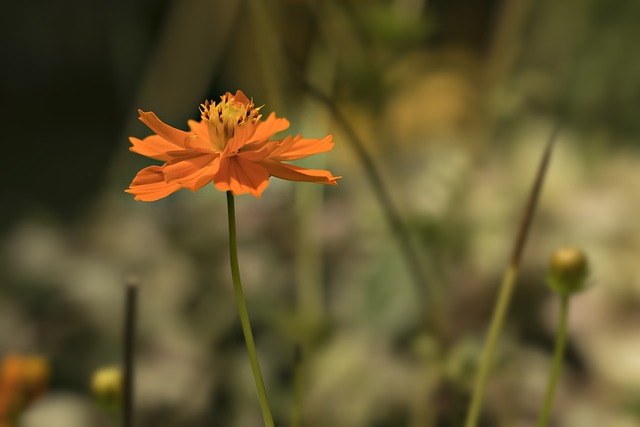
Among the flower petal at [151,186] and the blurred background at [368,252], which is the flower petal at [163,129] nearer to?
the flower petal at [151,186]

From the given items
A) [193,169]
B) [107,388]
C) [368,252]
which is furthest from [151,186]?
[368,252]

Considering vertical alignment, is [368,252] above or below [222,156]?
above

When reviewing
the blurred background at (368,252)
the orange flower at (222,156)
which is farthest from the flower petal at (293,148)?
the blurred background at (368,252)

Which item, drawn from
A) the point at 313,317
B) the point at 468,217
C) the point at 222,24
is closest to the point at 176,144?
the point at 313,317

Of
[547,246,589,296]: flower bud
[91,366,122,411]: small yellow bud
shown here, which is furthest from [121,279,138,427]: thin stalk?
[547,246,589,296]: flower bud

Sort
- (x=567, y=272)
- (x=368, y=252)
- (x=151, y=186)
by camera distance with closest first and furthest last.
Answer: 1. (x=151, y=186)
2. (x=567, y=272)
3. (x=368, y=252)

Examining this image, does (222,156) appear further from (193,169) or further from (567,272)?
(567,272)
